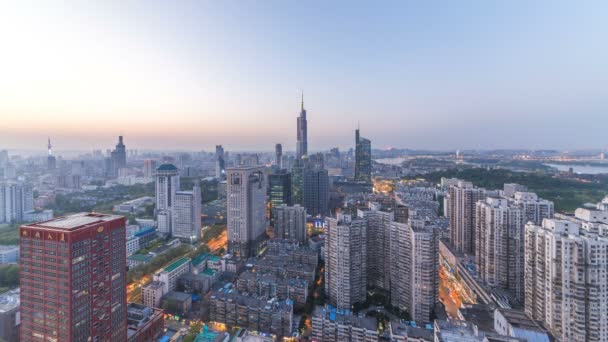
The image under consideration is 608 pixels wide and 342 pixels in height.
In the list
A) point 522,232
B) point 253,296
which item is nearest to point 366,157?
point 522,232

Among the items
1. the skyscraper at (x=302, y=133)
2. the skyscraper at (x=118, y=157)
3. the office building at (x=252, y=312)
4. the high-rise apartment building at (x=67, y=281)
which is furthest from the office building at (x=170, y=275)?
the skyscraper at (x=118, y=157)

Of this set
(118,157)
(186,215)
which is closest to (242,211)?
(186,215)

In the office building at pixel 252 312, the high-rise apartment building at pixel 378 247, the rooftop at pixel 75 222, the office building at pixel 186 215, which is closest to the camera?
the rooftop at pixel 75 222

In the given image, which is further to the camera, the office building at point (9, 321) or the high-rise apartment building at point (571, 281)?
the office building at point (9, 321)

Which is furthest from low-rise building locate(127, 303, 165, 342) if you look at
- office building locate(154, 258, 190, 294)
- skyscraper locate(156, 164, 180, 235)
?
skyscraper locate(156, 164, 180, 235)

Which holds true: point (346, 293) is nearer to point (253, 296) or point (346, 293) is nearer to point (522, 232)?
point (253, 296)

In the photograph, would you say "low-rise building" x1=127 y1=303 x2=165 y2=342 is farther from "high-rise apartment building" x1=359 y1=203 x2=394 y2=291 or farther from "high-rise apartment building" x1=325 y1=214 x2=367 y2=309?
"high-rise apartment building" x1=359 y1=203 x2=394 y2=291

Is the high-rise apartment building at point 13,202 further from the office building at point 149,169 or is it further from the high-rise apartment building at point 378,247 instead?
the high-rise apartment building at point 378,247
